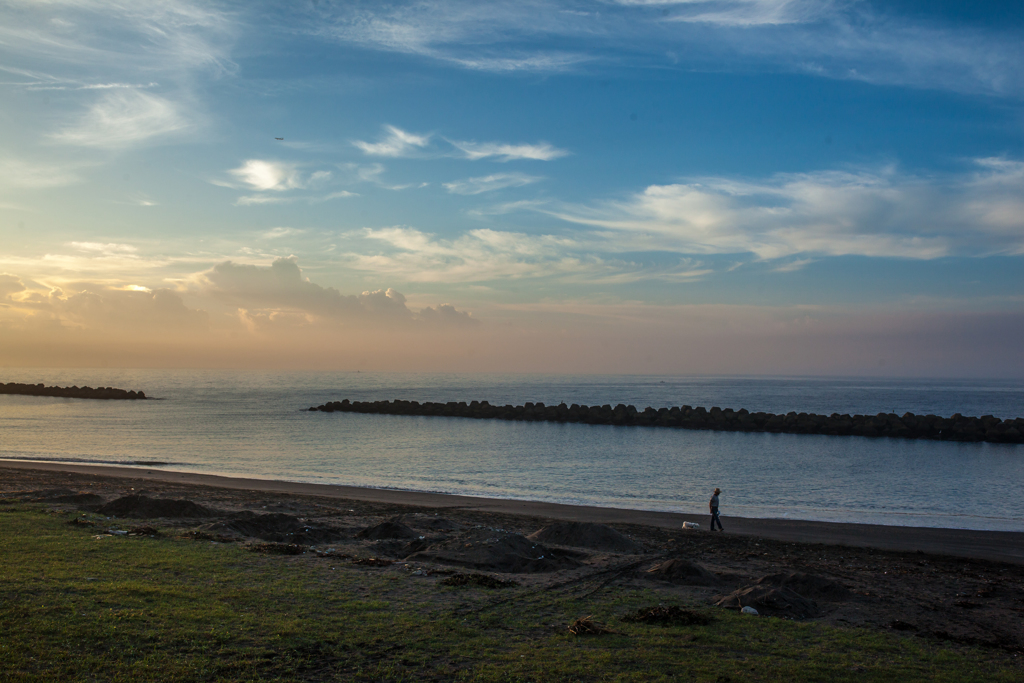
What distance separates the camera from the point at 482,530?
51.1 ft

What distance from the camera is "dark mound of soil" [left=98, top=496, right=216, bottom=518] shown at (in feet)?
56.5

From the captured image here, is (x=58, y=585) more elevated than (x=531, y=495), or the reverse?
(x=58, y=585)

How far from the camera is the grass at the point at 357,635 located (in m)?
7.52

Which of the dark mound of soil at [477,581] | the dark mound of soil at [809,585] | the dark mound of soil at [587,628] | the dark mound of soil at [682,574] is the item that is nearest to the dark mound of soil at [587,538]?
the dark mound of soil at [682,574]

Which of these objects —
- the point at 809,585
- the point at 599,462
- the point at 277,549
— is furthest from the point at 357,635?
the point at 599,462

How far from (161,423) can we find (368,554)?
210 feet

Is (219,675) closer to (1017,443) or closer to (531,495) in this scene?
(531,495)

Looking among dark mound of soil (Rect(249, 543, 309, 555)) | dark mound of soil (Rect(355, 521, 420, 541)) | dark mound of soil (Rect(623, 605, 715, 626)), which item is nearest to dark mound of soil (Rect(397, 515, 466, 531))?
dark mound of soil (Rect(355, 521, 420, 541))

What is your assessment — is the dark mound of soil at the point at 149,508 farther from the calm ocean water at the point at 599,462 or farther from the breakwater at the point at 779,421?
the breakwater at the point at 779,421

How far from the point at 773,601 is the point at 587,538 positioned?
5878 millimetres

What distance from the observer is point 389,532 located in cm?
1606

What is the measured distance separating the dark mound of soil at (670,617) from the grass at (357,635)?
0.22m

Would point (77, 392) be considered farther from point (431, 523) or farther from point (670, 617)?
point (670, 617)

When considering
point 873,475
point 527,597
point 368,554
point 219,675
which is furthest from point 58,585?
point 873,475
